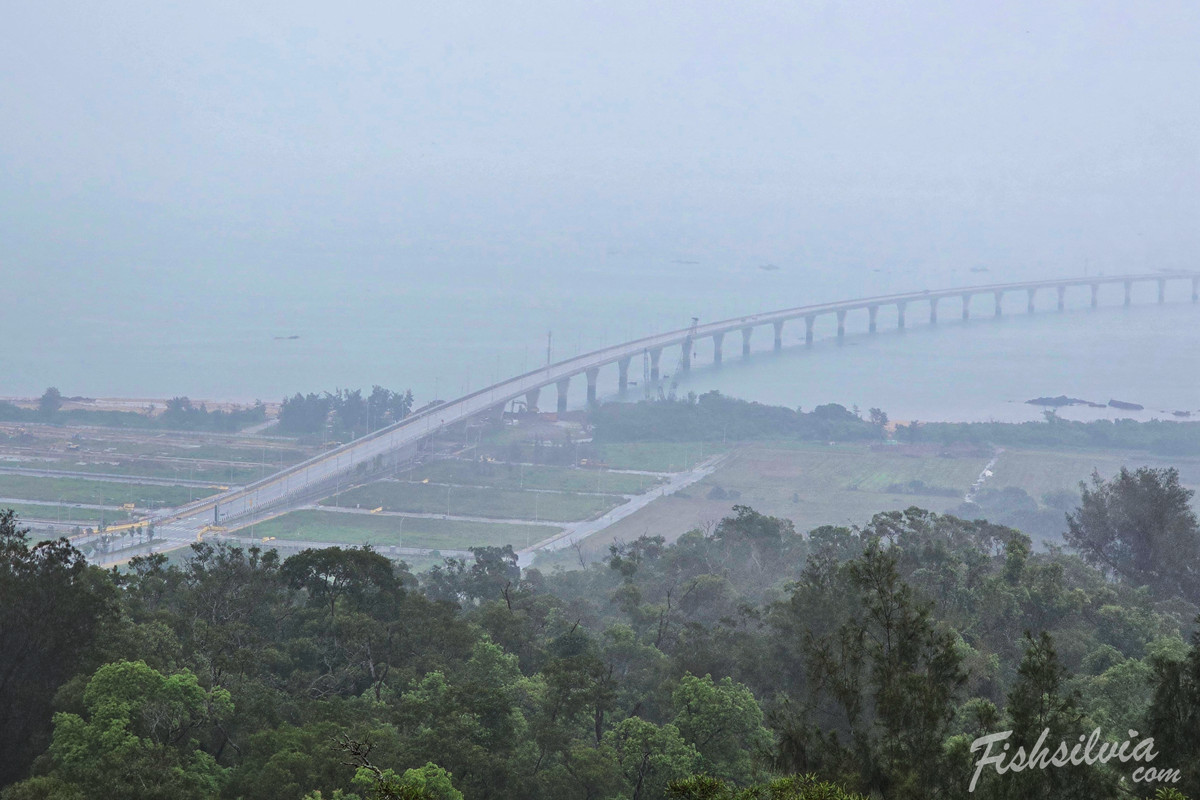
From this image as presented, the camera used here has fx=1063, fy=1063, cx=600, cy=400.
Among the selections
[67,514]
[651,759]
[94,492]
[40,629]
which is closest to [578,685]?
[651,759]

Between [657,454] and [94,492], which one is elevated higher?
[657,454]

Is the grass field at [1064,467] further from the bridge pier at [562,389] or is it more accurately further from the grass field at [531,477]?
the bridge pier at [562,389]

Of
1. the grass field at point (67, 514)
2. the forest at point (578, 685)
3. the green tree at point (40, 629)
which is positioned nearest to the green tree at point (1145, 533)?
the forest at point (578, 685)

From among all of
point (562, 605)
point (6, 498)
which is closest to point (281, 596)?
point (562, 605)

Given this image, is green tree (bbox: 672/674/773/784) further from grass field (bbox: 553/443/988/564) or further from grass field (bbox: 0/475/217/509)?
grass field (bbox: 0/475/217/509)

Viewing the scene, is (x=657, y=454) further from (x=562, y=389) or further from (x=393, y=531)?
(x=393, y=531)

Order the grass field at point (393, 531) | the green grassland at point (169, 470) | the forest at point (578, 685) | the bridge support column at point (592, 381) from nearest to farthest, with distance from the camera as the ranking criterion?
the forest at point (578, 685), the grass field at point (393, 531), the green grassland at point (169, 470), the bridge support column at point (592, 381)
